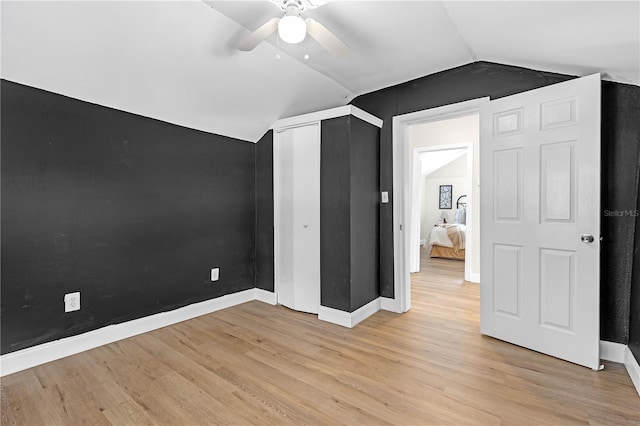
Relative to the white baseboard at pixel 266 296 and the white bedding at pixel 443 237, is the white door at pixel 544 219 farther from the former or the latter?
the white bedding at pixel 443 237

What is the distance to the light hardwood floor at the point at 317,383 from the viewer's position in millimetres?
1635

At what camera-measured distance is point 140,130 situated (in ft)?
8.93

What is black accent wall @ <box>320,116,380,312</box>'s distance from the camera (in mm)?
2891

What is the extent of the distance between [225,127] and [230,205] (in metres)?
0.88

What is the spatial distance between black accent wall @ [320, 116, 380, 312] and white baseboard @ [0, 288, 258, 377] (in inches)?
50.3

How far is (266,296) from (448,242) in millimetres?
4206

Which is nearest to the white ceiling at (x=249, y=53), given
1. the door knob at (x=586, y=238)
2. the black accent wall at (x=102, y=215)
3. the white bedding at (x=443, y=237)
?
the black accent wall at (x=102, y=215)

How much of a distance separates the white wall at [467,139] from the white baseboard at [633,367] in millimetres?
2329

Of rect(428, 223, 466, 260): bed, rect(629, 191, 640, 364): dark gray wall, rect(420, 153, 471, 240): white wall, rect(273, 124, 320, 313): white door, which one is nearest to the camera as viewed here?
rect(629, 191, 640, 364): dark gray wall

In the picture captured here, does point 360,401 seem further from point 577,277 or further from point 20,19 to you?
point 20,19

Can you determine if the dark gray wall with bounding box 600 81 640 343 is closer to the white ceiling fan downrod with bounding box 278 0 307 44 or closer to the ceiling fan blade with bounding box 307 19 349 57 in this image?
the ceiling fan blade with bounding box 307 19 349 57

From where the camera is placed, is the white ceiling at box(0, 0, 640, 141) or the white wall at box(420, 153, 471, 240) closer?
the white ceiling at box(0, 0, 640, 141)

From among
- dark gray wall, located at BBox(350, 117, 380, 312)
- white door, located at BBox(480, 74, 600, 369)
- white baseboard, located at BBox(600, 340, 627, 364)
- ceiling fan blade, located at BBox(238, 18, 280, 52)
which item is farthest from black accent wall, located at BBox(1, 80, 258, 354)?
white baseboard, located at BBox(600, 340, 627, 364)

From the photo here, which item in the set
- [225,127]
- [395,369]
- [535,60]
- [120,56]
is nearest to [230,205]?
[225,127]
